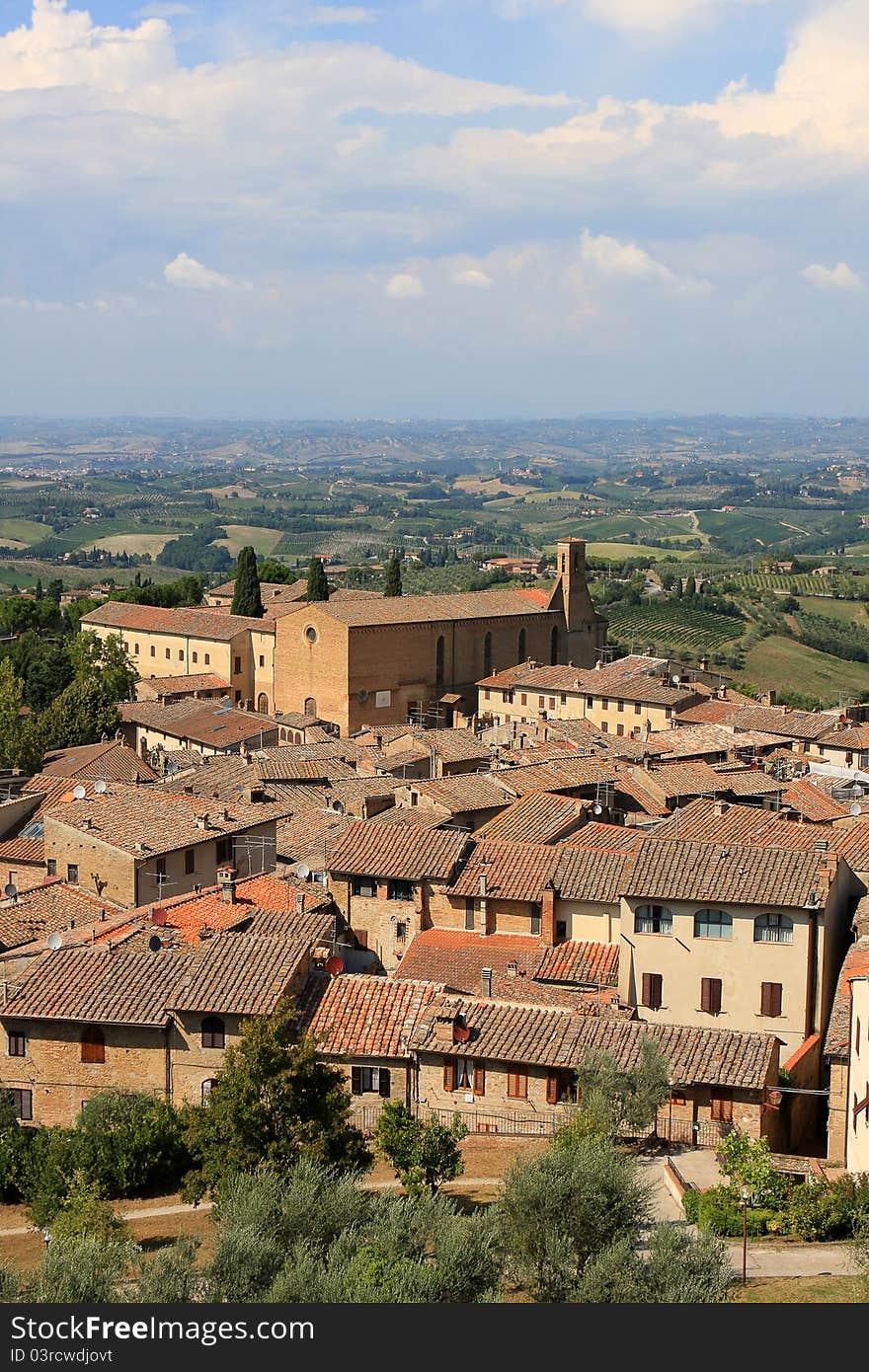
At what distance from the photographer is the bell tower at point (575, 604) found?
2820 inches

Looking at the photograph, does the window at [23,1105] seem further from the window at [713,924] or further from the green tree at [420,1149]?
the window at [713,924]

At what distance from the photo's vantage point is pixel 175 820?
105 ft

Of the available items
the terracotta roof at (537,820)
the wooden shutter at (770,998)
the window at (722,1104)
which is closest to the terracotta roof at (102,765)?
the terracotta roof at (537,820)

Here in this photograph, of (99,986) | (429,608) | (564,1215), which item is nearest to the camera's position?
(564,1215)

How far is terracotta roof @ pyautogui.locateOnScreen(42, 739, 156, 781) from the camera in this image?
142ft

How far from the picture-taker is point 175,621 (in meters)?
70.4

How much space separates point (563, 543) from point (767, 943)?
48.5 m

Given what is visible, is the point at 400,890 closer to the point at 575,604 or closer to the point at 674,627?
the point at 575,604

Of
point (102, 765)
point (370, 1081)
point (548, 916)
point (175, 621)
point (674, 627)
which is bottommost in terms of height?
point (674, 627)

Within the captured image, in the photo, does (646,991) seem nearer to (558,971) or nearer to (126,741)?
(558,971)

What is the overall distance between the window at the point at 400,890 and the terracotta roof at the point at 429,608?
33499 mm

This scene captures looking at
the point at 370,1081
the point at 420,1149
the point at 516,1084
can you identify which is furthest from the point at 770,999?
the point at 420,1149

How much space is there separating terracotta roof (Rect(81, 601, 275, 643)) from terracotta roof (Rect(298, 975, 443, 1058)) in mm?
43260

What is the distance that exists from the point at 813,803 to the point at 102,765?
19.8m
